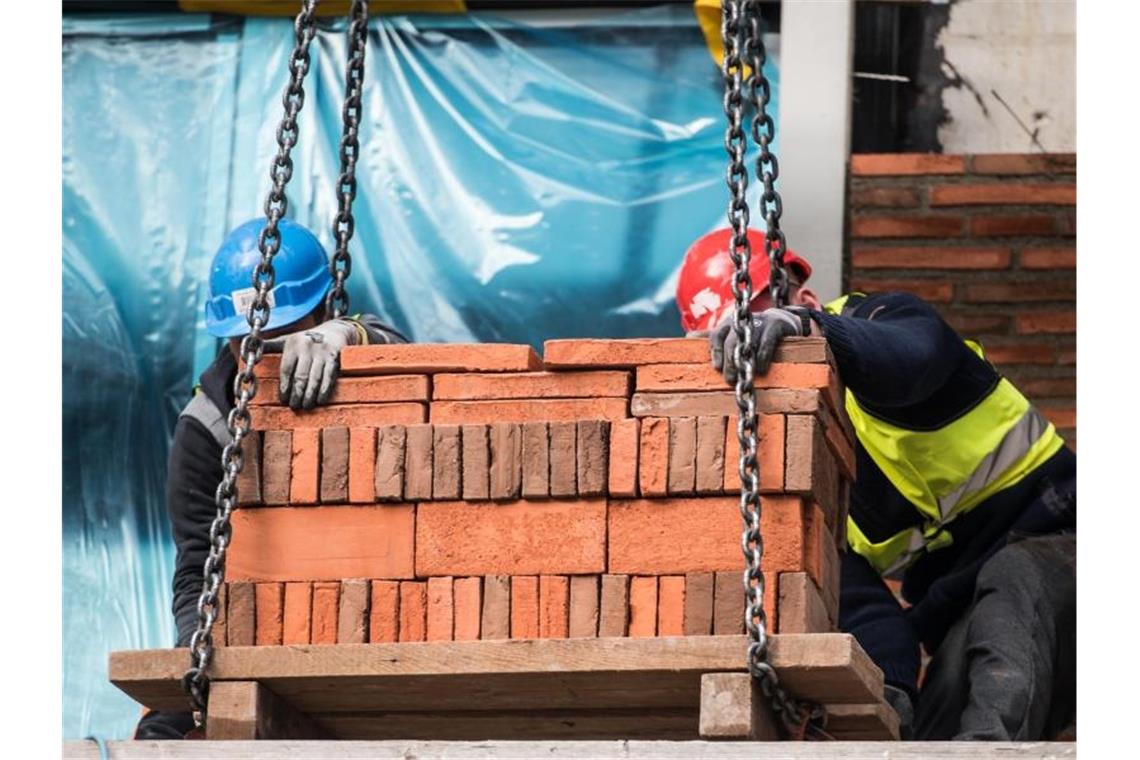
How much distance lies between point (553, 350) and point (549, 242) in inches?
141

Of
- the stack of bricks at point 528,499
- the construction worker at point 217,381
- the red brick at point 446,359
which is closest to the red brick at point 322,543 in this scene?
the stack of bricks at point 528,499

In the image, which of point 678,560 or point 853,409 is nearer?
point 678,560

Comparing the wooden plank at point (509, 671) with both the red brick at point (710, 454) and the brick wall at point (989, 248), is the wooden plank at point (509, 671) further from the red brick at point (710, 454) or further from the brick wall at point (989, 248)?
the brick wall at point (989, 248)

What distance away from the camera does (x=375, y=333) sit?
633cm

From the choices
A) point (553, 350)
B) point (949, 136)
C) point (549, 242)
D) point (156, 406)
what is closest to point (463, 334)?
point (549, 242)

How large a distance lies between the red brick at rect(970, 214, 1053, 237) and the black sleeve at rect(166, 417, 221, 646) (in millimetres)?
3845

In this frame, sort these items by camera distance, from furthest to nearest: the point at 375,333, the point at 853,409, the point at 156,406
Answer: the point at 156,406, the point at 853,409, the point at 375,333

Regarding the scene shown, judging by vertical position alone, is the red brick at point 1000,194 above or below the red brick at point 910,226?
above

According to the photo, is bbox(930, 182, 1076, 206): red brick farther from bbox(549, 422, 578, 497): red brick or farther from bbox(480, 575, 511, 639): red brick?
bbox(480, 575, 511, 639): red brick

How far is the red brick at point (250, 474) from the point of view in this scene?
5.62 meters

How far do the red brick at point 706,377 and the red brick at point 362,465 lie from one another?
680 millimetres

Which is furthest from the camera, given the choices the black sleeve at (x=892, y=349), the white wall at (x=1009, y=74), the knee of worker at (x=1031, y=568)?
the white wall at (x=1009, y=74)

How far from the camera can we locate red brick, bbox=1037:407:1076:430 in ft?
30.8

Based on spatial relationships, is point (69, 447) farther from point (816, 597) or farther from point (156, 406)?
point (816, 597)
